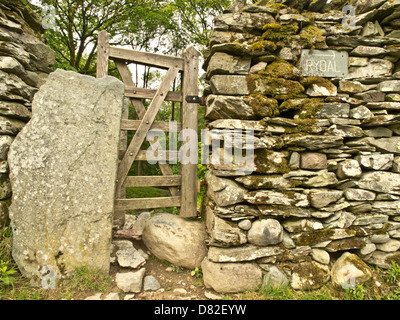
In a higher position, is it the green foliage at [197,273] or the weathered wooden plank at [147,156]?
the weathered wooden plank at [147,156]

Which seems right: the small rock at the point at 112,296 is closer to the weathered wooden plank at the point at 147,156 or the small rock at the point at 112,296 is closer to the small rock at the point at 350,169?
the weathered wooden plank at the point at 147,156

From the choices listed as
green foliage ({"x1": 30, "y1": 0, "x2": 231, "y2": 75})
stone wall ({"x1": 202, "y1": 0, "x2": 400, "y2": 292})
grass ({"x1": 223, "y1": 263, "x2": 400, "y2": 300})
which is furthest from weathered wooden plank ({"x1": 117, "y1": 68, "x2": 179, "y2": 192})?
green foliage ({"x1": 30, "y1": 0, "x2": 231, "y2": 75})

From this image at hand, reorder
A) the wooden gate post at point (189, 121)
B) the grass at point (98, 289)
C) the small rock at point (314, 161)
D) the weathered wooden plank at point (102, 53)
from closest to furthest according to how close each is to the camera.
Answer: the grass at point (98, 289) < the small rock at point (314, 161) < the weathered wooden plank at point (102, 53) < the wooden gate post at point (189, 121)

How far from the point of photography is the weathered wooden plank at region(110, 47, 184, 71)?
305cm

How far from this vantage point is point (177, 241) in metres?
2.88

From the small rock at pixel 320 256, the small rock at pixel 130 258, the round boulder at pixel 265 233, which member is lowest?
the small rock at pixel 130 258

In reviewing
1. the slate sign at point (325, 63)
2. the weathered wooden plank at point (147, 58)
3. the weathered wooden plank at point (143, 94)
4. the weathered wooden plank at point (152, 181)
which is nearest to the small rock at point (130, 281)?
the weathered wooden plank at point (152, 181)

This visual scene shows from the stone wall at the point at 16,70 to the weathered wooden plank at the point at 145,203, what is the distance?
4.62ft

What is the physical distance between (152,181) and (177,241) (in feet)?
3.10

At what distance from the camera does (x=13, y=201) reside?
8.00 feet

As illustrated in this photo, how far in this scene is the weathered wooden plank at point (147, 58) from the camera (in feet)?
10.0

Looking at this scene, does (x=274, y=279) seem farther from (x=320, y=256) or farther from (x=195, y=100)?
(x=195, y=100)

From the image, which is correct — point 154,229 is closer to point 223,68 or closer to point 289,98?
point 223,68

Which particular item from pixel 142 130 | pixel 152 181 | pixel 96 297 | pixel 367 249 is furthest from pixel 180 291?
pixel 367 249
